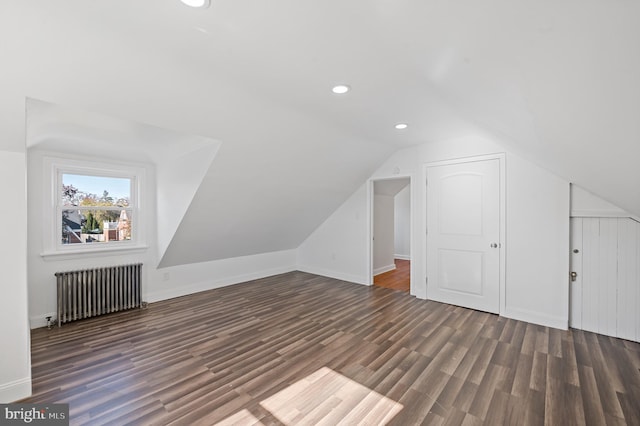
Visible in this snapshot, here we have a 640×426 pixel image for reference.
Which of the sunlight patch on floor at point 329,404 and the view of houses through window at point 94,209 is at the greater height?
the view of houses through window at point 94,209

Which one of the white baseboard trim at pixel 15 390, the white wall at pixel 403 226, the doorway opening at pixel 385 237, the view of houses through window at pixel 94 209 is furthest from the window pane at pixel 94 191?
the white wall at pixel 403 226

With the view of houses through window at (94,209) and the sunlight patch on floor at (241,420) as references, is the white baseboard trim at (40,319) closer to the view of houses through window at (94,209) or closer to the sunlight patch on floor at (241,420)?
the view of houses through window at (94,209)

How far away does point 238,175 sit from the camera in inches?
140

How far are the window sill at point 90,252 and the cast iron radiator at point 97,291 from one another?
0.22 meters

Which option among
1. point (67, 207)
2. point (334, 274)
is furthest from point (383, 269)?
point (67, 207)

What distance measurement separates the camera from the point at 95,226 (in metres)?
3.90

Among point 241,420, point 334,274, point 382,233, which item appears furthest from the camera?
point 382,233

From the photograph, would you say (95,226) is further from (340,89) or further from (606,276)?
(606,276)

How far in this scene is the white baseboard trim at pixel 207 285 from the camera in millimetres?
4383

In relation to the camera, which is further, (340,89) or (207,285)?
(207,285)

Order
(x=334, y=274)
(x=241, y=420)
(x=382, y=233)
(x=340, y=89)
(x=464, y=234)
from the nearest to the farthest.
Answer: (x=241, y=420) < (x=340, y=89) < (x=464, y=234) < (x=334, y=274) < (x=382, y=233)

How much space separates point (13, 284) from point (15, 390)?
30.6 inches

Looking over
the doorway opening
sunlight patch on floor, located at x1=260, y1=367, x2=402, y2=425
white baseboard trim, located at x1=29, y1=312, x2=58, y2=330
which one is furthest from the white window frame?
the doorway opening

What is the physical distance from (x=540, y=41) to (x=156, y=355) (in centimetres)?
348
